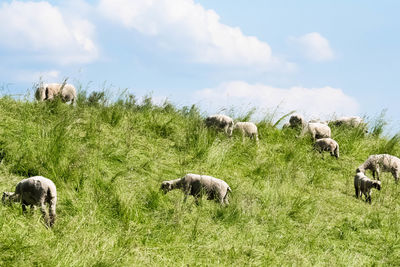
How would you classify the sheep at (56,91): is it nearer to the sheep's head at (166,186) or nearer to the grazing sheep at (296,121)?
the sheep's head at (166,186)

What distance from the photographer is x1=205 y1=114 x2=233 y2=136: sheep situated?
11.6 metres

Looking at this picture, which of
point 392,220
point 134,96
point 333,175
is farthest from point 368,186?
point 134,96

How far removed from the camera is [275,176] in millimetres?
9727

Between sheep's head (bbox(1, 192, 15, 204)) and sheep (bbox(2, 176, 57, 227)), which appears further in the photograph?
sheep's head (bbox(1, 192, 15, 204))

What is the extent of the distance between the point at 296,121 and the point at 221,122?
378cm

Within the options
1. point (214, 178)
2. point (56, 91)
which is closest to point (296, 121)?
point (56, 91)

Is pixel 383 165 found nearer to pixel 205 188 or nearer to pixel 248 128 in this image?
pixel 248 128

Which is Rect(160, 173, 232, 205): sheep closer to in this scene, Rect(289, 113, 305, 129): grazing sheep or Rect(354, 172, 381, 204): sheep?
Rect(354, 172, 381, 204): sheep

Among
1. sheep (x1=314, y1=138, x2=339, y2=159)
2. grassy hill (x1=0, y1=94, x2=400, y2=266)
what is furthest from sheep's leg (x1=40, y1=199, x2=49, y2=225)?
sheep (x1=314, y1=138, x2=339, y2=159)

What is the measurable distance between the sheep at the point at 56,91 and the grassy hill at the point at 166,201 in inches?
18.4

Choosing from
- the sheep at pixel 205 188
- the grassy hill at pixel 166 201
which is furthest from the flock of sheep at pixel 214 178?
the grassy hill at pixel 166 201

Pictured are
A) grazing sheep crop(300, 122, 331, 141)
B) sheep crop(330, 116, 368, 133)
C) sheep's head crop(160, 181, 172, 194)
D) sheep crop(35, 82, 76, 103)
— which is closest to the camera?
sheep's head crop(160, 181, 172, 194)

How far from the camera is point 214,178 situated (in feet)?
23.5

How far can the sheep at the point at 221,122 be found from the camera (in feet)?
38.2
